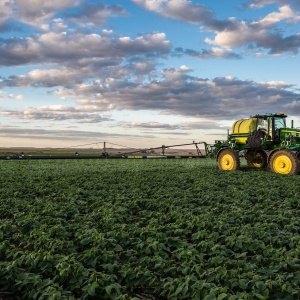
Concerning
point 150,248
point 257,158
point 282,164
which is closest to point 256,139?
point 282,164

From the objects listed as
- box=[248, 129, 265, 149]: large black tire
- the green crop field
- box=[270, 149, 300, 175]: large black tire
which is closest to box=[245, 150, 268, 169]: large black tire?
box=[248, 129, 265, 149]: large black tire

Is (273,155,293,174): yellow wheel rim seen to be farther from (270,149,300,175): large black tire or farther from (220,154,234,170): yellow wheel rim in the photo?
(220,154,234,170): yellow wheel rim

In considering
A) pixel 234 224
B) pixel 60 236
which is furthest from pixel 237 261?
pixel 60 236

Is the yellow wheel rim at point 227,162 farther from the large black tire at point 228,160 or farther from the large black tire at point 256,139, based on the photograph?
the large black tire at point 256,139

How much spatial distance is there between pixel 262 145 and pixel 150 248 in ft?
50.4

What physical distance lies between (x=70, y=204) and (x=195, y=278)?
6.24 meters

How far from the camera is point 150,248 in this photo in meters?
6.77

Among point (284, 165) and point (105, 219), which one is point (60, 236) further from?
point (284, 165)

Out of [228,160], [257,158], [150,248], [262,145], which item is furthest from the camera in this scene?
[257,158]

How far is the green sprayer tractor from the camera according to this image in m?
19.6

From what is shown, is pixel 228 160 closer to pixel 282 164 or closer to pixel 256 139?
pixel 256 139

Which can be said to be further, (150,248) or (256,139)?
(256,139)

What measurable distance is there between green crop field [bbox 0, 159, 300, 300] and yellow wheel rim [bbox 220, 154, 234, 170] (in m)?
9.64

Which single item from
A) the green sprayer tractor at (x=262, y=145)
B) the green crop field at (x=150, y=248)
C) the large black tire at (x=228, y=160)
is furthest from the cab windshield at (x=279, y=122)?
the green crop field at (x=150, y=248)
